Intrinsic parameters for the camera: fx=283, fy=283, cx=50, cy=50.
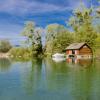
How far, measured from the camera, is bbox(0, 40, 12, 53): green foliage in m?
101

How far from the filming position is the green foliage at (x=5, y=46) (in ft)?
332

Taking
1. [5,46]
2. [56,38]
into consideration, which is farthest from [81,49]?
[5,46]

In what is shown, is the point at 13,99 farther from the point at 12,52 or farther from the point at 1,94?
the point at 12,52

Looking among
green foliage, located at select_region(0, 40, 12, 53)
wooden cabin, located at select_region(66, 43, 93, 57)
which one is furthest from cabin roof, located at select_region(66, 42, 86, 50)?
green foliage, located at select_region(0, 40, 12, 53)

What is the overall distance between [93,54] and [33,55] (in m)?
15.9

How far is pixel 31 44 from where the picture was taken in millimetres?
68375

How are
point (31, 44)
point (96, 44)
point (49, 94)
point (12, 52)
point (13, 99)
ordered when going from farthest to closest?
1. point (12, 52)
2. point (31, 44)
3. point (96, 44)
4. point (49, 94)
5. point (13, 99)

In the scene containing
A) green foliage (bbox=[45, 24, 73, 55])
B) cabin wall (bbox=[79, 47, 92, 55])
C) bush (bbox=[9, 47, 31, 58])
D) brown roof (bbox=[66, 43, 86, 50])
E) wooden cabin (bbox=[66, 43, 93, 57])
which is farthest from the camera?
bush (bbox=[9, 47, 31, 58])

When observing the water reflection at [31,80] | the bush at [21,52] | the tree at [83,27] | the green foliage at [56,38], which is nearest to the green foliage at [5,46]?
the bush at [21,52]

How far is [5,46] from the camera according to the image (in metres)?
101

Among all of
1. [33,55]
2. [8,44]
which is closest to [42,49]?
[33,55]

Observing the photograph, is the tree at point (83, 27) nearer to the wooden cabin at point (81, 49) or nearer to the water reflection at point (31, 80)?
the wooden cabin at point (81, 49)

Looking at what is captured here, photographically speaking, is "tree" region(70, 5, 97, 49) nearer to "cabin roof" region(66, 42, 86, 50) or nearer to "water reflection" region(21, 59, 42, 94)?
"cabin roof" region(66, 42, 86, 50)

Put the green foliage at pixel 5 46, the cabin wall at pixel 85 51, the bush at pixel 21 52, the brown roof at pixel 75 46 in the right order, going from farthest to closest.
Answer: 1. the green foliage at pixel 5 46
2. the bush at pixel 21 52
3. the cabin wall at pixel 85 51
4. the brown roof at pixel 75 46
